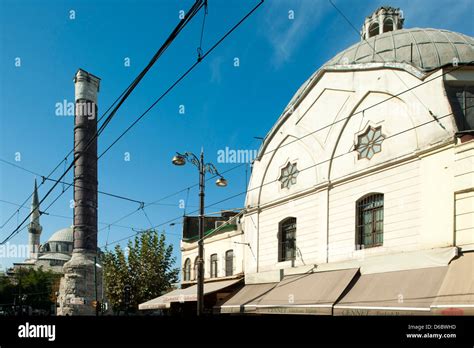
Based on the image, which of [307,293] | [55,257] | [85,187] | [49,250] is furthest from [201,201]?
[49,250]

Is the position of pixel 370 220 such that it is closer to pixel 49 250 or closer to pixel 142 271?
pixel 142 271

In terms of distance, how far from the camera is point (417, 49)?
19.7 metres

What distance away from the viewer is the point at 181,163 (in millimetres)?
19156

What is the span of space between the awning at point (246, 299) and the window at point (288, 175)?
4184 millimetres

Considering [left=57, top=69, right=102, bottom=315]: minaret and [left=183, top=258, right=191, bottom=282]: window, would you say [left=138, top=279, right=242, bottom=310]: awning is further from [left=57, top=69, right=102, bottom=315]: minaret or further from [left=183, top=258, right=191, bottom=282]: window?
[left=57, top=69, right=102, bottom=315]: minaret

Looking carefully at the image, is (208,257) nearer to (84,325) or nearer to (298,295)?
(298,295)

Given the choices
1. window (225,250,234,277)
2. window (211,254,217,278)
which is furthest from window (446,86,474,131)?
window (211,254,217,278)

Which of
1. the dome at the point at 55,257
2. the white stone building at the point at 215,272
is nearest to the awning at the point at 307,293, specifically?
the white stone building at the point at 215,272

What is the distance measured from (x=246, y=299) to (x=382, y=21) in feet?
50.5

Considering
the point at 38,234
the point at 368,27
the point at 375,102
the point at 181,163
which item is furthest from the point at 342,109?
the point at 38,234

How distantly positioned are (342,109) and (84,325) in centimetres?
1403

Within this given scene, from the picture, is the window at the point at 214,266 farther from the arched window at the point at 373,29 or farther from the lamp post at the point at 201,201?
the arched window at the point at 373,29

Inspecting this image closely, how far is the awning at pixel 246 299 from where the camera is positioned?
20.0m

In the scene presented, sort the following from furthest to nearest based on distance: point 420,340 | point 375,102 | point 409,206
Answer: point 375,102 → point 409,206 → point 420,340
